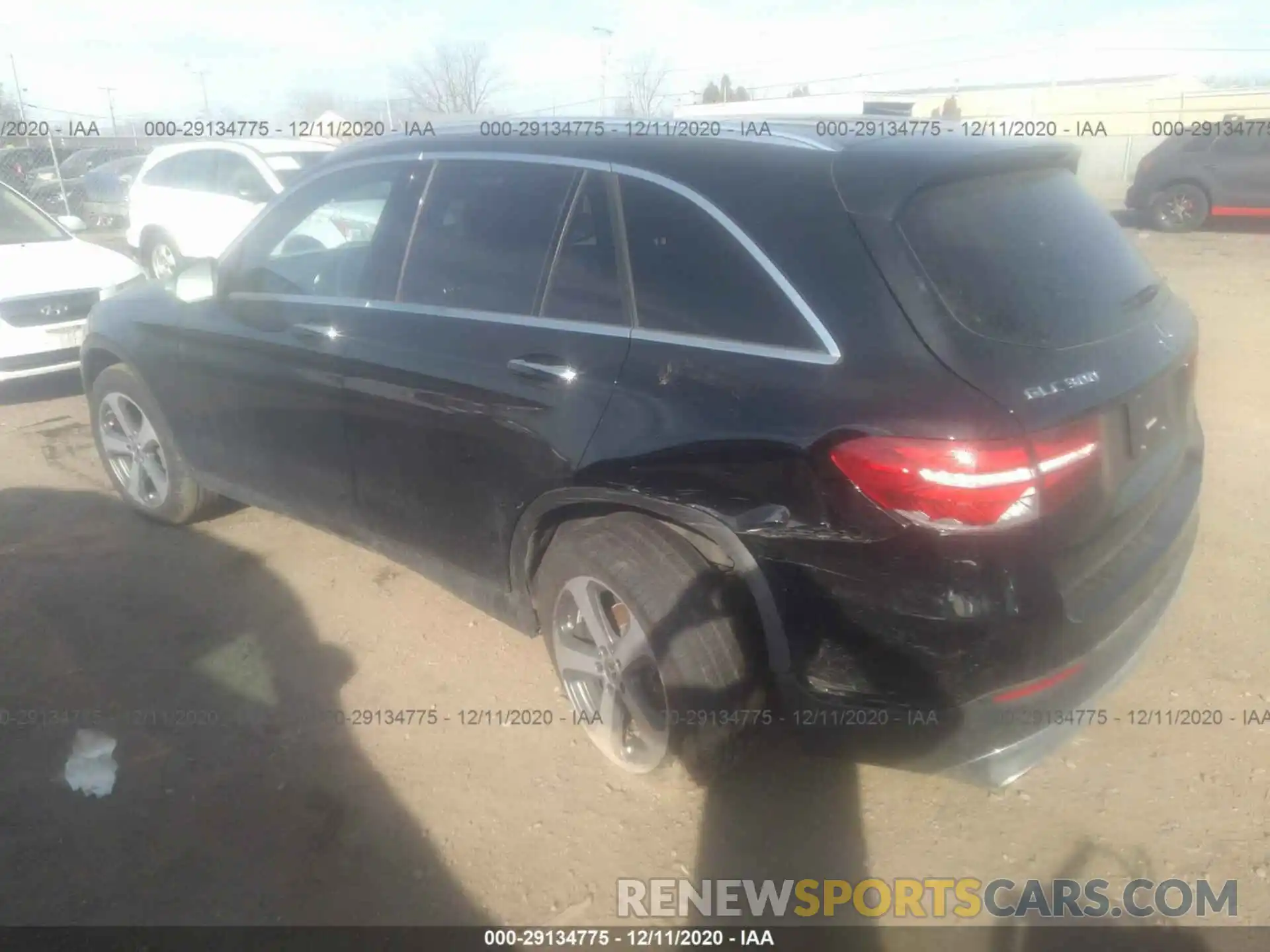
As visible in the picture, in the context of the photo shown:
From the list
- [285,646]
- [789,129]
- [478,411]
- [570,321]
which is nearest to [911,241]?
[789,129]

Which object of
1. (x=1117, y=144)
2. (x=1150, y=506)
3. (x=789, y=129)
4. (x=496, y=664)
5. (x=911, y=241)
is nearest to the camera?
(x=911, y=241)

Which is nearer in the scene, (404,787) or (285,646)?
(404,787)

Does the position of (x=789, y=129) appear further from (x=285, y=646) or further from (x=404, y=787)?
(x=285, y=646)

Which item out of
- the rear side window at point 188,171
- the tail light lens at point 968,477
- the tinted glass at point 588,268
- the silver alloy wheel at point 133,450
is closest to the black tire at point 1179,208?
the rear side window at point 188,171

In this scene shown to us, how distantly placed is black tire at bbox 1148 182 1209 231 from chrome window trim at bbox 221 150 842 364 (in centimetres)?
1541

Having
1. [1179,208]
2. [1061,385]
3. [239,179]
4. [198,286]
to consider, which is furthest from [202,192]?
[1179,208]

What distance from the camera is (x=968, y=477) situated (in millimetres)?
2045

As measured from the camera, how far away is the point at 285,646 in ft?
12.2

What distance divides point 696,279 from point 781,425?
1.69ft

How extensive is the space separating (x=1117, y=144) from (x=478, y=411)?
25524mm

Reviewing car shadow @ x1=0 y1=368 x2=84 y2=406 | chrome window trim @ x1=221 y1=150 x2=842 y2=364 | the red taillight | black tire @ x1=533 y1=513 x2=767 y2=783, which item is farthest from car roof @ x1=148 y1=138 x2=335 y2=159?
the red taillight

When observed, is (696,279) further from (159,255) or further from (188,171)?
(159,255)

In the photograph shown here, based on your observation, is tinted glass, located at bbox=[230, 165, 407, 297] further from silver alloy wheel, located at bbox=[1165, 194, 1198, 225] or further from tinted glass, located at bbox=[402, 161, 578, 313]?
silver alloy wheel, located at bbox=[1165, 194, 1198, 225]

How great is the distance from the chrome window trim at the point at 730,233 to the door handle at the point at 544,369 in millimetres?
124
